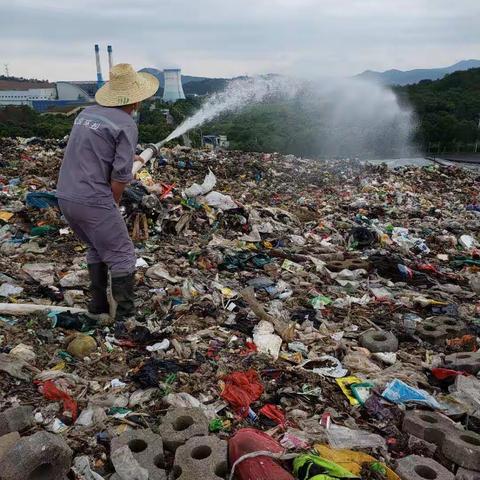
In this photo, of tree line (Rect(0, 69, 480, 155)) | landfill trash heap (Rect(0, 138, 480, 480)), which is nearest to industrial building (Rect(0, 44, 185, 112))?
tree line (Rect(0, 69, 480, 155))

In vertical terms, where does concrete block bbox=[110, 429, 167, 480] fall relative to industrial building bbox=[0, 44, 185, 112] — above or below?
below

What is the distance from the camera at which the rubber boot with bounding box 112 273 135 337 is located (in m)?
3.70

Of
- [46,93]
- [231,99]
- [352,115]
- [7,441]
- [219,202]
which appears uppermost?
[46,93]

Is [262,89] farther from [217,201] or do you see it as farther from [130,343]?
[130,343]

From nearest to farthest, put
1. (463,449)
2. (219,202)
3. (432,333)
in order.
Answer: (463,449), (432,333), (219,202)

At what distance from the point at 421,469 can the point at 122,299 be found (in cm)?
236

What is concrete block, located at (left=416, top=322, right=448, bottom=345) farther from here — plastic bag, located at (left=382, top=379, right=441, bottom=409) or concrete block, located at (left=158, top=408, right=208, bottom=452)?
concrete block, located at (left=158, top=408, right=208, bottom=452)

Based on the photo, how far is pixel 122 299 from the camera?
3.80 meters

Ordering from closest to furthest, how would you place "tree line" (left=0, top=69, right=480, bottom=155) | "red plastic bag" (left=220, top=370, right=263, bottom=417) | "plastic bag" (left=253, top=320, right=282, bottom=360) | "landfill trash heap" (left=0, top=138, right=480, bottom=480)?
"landfill trash heap" (left=0, top=138, right=480, bottom=480) → "red plastic bag" (left=220, top=370, right=263, bottom=417) → "plastic bag" (left=253, top=320, right=282, bottom=360) → "tree line" (left=0, top=69, right=480, bottom=155)

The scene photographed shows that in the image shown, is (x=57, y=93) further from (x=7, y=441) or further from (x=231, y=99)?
(x=7, y=441)

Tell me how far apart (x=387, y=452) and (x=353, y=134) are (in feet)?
107

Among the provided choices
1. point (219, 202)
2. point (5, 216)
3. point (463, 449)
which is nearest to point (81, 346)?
point (463, 449)

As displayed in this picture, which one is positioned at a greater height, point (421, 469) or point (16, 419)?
point (16, 419)

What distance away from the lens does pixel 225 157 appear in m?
13.5
